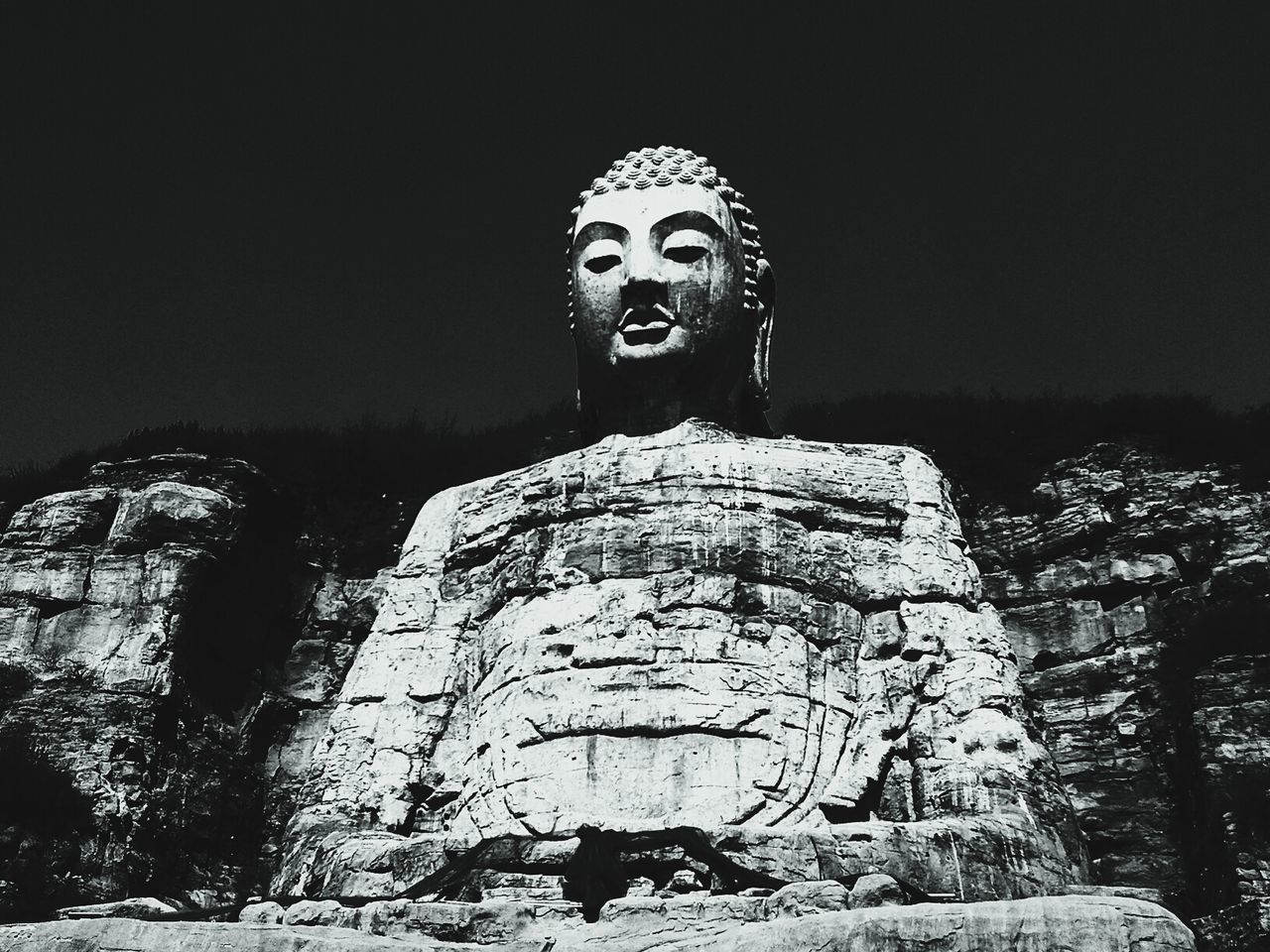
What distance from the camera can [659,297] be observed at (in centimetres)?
930

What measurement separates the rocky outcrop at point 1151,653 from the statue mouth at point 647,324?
13.2 feet

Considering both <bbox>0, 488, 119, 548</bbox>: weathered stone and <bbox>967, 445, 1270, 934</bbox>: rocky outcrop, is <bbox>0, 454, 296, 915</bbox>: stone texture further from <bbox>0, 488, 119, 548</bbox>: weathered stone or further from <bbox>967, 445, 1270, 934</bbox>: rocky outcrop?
<bbox>967, 445, 1270, 934</bbox>: rocky outcrop

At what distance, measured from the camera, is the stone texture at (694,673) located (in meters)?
7.30

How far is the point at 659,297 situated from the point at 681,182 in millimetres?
938

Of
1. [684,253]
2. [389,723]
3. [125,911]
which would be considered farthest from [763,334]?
[125,911]

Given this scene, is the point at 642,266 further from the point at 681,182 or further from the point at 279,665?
the point at 279,665

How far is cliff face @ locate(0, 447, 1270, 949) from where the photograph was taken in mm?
10914

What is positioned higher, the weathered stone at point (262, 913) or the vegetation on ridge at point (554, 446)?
the vegetation on ridge at point (554, 446)

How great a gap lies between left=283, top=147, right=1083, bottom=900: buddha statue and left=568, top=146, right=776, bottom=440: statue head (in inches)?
0.8

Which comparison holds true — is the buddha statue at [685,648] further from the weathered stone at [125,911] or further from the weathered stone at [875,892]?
the weathered stone at [125,911]

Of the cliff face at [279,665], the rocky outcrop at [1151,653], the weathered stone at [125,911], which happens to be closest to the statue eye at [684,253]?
the rocky outcrop at [1151,653]

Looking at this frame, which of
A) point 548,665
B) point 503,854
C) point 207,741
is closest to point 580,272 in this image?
point 548,665

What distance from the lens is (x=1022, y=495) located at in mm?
13977

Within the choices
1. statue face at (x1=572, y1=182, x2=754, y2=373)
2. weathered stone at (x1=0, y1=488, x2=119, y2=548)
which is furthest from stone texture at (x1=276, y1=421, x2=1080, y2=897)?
weathered stone at (x1=0, y1=488, x2=119, y2=548)
